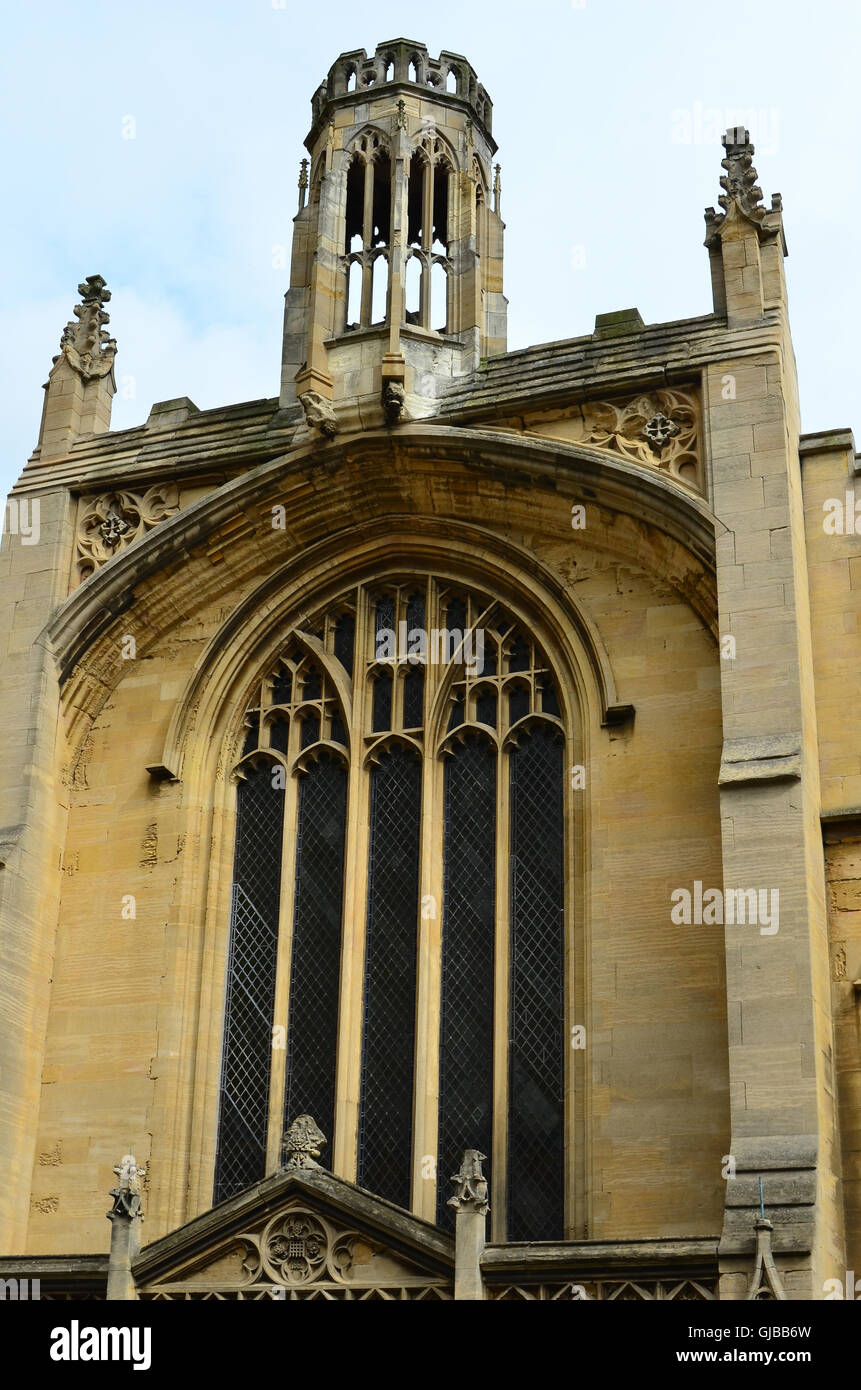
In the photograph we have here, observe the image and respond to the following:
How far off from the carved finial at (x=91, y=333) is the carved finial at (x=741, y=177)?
238 inches

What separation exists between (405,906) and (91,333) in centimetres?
668

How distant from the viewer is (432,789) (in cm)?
1633

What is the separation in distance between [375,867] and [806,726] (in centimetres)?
394

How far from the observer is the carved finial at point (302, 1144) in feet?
44.5

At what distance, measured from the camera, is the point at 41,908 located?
16.6m

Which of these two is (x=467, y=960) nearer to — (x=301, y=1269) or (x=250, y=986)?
(x=250, y=986)

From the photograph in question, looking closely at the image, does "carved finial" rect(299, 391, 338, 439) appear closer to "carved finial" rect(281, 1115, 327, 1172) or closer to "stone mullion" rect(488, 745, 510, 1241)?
"stone mullion" rect(488, 745, 510, 1241)

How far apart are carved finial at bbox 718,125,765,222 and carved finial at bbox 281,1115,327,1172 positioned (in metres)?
8.32

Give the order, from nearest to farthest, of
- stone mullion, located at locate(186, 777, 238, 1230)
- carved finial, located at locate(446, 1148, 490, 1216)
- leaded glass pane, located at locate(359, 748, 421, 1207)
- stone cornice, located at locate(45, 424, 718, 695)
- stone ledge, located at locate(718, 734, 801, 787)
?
carved finial, located at locate(446, 1148, 490, 1216), stone ledge, located at locate(718, 734, 801, 787), leaded glass pane, located at locate(359, 748, 421, 1207), stone mullion, located at locate(186, 777, 238, 1230), stone cornice, located at locate(45, 424, 718, 695)

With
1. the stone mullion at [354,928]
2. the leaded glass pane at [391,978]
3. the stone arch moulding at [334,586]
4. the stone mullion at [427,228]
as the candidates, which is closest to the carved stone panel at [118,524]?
the stone arch moulding at [334,586]

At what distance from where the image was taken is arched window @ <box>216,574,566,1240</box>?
1516 cm

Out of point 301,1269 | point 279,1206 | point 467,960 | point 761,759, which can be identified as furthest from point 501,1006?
point 761,759

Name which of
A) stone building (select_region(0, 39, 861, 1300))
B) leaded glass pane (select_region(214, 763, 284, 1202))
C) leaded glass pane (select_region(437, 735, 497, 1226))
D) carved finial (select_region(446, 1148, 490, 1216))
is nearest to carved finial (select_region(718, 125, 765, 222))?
stone building (select_region(0, 39, 861, 1300))

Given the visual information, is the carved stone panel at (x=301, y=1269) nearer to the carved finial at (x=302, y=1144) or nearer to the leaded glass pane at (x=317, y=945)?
the carved finial at (x=302, y=1144)
